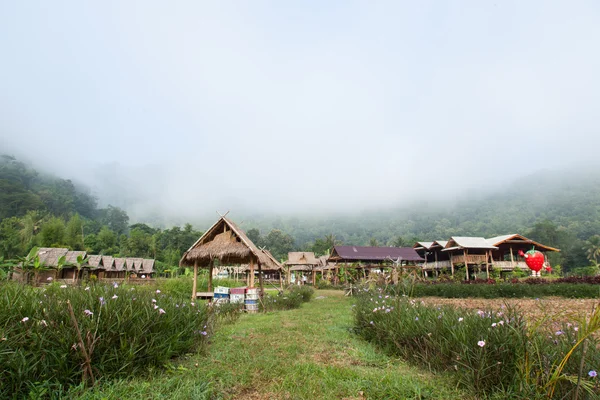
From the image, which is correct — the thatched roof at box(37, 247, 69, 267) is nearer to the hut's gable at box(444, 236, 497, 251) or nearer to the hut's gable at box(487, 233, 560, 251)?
the hut's gable at box(444, 236, 497, 251)

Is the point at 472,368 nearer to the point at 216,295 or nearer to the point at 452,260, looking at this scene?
the point at 216,295

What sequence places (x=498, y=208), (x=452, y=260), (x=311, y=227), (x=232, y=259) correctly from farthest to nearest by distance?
(x=311, y=227)
(x=498, y=208)
(x=452, y=260)
(x=232, y=259)

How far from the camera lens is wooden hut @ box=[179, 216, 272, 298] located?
43.2ft

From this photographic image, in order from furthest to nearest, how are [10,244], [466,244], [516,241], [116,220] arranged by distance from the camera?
[116,220]
[10,244]
[516,241]
[466,244]

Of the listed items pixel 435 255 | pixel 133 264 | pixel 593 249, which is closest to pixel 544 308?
pixel 435 255

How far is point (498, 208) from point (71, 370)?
17194 cm

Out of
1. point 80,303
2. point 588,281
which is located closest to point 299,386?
point 80,303

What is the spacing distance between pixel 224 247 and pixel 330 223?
16928 cm

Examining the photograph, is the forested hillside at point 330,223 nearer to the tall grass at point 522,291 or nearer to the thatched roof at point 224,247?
the thatched roof at point 224,247

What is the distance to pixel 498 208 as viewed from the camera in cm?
14800

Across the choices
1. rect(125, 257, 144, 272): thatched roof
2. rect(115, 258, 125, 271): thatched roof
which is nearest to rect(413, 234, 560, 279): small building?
rect(115, 258, 125, 271): thatched roof

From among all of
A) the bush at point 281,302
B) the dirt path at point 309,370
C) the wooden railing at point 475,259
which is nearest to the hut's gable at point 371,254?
the wooden railing at point 475,259

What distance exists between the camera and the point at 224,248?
1350cm

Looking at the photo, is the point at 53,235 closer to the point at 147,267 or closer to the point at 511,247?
the point at 147,267
